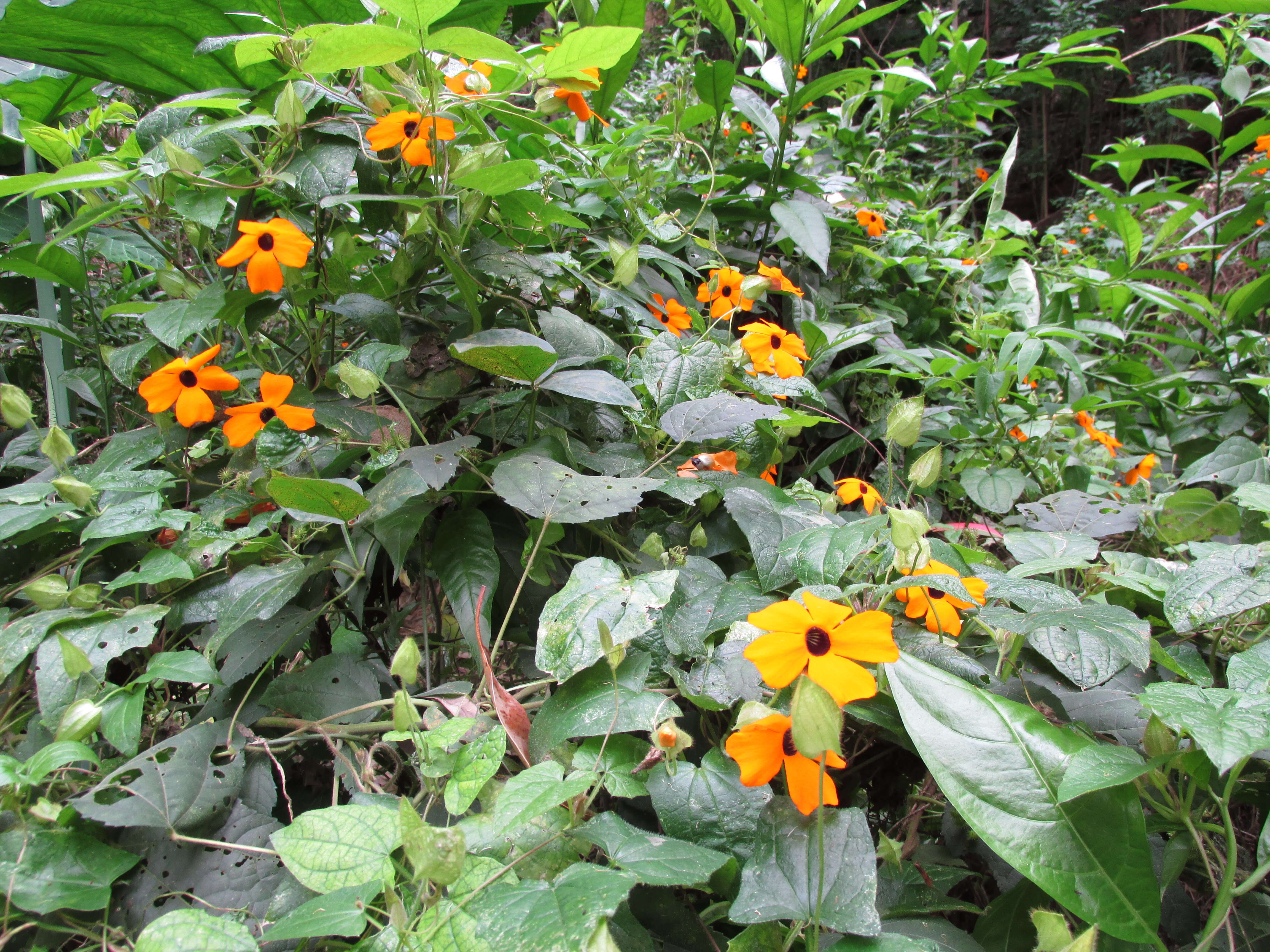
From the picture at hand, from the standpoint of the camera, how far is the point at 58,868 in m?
0.52

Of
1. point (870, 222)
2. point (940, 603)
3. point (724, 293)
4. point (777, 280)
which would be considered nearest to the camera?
point (940, 603)

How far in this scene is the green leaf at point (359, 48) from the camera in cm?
62

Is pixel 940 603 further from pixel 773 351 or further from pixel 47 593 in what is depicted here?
pixel 47 593

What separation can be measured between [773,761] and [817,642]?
3.7 inches

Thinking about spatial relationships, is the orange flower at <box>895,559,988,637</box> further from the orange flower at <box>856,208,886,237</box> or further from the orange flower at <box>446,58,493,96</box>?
the orange flower at <box>856,208,886,237</box>

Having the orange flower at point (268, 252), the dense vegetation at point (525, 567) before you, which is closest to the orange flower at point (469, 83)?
the dense vegetation at point (525, 567)

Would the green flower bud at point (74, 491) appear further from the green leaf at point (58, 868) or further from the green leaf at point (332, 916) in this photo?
the green leaf at point (332, 916)

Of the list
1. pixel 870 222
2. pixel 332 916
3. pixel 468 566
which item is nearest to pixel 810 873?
pixel 332 916

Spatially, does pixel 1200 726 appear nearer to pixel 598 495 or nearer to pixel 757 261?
pixel 598 495

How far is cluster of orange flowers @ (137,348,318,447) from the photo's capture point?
0.72 meters

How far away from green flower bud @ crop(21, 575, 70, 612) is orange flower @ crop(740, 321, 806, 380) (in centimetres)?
82

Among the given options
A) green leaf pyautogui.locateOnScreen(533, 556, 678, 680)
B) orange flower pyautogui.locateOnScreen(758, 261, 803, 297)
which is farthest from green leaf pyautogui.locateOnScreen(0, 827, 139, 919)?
orange flower pyautogui.locateOnScreen(758, 261, 803, 297)

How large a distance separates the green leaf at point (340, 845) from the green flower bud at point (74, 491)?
46 centimetres

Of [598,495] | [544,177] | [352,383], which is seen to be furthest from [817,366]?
[352,383]
